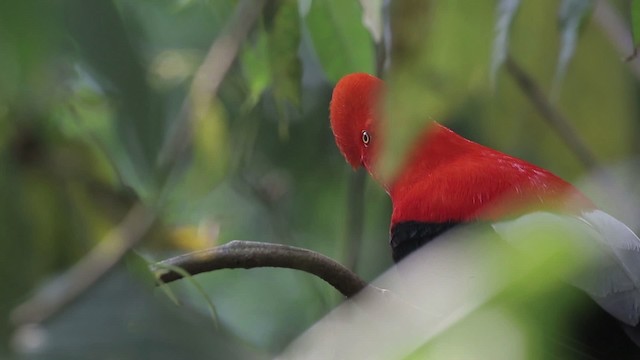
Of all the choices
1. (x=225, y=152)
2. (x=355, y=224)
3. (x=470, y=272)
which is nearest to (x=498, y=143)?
(x=355, y=224)

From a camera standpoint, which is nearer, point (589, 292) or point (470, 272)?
point (470, 272)

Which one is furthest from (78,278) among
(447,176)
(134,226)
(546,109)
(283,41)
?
(546,109)

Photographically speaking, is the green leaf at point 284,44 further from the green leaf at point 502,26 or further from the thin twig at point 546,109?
the thin twig at point 546,109

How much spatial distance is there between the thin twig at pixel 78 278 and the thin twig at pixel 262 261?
9.0 inches

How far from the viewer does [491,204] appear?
1.48m

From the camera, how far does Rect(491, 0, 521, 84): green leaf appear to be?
864mm

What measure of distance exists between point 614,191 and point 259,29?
36.7 inches

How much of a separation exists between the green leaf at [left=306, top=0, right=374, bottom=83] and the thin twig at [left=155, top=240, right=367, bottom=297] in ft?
0.99

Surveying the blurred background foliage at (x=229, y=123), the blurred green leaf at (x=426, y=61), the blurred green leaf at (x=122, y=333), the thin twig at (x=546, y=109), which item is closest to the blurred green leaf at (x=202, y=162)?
the blurred background foliage at (x=229, y=123)

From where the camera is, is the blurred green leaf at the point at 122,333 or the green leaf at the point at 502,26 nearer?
the blurred green leaf at the point at 122,333

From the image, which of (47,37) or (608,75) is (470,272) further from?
(608,75)

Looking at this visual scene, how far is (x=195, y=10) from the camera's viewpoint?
1.87m

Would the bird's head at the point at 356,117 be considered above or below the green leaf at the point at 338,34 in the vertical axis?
below

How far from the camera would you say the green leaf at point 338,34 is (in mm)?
1223
